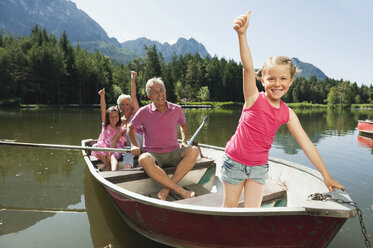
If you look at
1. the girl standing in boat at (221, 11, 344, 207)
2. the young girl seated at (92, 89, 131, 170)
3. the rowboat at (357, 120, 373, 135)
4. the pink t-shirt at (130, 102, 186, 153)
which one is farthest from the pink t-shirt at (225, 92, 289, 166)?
the rowboat at (357, 120, 373, 135)

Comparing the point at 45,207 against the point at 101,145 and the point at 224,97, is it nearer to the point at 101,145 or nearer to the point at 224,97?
the point at 101,145

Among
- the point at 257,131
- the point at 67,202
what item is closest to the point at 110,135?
the point at 67,202

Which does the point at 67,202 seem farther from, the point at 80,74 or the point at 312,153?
the point at 80,74

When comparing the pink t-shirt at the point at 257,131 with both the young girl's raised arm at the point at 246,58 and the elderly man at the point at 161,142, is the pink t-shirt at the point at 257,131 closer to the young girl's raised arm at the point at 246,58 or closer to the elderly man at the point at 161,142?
the young girl's raised arm at the point at 246,58

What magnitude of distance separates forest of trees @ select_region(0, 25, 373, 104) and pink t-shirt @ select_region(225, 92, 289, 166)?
50526 millimetres

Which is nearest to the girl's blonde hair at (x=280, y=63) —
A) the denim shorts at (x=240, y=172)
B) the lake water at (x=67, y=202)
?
the denim shorts at (x=240, y=172)

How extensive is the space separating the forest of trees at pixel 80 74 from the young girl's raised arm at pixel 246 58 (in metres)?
50.6

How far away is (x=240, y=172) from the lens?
2123 millimetres

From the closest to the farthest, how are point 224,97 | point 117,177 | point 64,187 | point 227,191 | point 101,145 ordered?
point 227,191 < point 117,177 < point 101,145 < point 64,187 < point 224,97

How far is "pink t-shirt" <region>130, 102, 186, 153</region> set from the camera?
3779 millimetres

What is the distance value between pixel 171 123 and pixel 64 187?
3.39 meters

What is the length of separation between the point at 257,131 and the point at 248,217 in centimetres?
79

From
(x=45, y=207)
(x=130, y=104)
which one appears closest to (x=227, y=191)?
(x=130, y=104)

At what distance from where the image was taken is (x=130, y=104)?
17.2 feet
